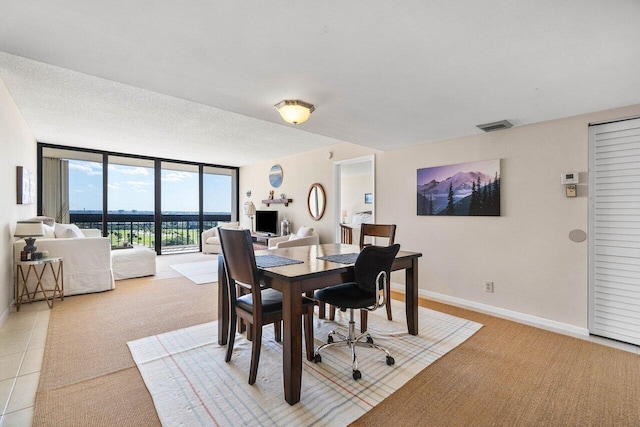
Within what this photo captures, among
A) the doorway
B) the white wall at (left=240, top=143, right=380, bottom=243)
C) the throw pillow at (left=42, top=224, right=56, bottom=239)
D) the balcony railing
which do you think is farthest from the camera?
the doorway

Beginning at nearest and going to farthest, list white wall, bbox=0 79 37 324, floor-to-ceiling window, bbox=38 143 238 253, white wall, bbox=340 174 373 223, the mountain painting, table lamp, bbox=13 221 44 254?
white wall, bbox=0 79 37 324, the mountain painting, table lamp, bbox=13 221 44 254, floor-to-ceiling window, bbox=38 143 238 253, white wall, bbox=340 174 373 223

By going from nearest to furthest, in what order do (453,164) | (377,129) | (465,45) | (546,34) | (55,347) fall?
(546,34) < (465,45) < (55,347) < (377,129) < (453,164)

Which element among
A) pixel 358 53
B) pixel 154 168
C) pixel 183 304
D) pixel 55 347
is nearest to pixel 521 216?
pixel 358 53

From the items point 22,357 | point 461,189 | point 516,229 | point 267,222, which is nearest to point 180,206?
point 267,222

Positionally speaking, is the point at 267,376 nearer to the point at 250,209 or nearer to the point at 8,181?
the point at 8,181

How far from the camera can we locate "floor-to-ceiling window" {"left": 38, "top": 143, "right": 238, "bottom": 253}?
6168 mm

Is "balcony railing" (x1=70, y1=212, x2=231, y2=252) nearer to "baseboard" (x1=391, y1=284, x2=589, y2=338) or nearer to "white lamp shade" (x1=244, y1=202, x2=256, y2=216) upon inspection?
"white lamp shade" (x1=244, y1=202, x2=256, y2=216)

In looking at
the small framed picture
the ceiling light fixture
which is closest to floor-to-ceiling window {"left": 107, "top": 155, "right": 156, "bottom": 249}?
the small framed picture

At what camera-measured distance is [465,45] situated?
166 centimetres

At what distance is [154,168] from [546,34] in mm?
7738

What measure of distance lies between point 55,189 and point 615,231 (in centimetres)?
919

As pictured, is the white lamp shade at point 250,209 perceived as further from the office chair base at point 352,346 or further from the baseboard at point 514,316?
the office chair base at point 352,346

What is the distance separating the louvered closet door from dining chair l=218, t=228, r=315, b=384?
9.18 ft

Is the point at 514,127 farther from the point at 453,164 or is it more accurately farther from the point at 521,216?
the point at 521,216
